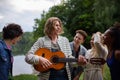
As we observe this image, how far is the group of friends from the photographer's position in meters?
4.20

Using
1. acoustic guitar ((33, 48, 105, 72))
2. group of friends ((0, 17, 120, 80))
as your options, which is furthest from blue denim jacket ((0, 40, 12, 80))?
acoustic guitar ((33, 48, 105, 72))

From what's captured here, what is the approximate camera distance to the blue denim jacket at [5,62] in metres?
4.84

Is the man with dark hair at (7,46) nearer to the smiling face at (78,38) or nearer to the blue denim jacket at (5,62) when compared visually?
the blue denim jacket at (5,62)

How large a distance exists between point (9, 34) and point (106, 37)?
1.35 metres

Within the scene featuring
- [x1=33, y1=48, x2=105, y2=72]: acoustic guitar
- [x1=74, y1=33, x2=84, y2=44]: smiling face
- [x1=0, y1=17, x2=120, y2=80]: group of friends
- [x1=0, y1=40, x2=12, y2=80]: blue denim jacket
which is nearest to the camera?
[x1=0, y1=17, x2=120, y2=80]: group of friends

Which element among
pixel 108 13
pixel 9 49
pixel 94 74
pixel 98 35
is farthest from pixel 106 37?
pixel 108 13

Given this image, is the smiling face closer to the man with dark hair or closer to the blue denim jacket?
the man with dark hair

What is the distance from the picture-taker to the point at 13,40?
5.03 meters

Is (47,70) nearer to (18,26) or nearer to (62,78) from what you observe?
(62,78)

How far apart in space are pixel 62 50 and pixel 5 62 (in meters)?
1.08

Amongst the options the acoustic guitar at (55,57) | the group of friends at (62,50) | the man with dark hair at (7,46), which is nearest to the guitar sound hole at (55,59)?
the acoustic guitar at (55,57)

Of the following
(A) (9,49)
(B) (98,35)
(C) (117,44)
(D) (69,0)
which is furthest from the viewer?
(D) (69,0)

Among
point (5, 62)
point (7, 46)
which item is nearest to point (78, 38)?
point (7, 46)

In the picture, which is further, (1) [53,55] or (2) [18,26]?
(1) [53,55]
